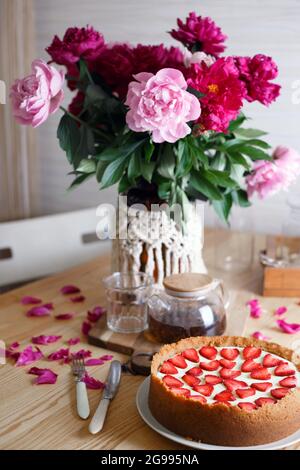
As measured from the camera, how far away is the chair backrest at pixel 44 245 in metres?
1.73

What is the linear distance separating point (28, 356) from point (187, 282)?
0.33m

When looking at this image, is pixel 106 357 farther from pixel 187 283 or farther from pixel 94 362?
pixel 187 283

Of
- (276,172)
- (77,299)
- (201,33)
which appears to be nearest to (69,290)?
(77,299)

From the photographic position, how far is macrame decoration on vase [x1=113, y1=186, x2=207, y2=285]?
4.05 feet

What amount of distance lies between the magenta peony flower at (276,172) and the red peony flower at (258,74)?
9.2 inches

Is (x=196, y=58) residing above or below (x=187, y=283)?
above

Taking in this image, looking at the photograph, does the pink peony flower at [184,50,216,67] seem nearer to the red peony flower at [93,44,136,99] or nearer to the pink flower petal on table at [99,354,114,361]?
the red peony flower at [93,44,136,99]

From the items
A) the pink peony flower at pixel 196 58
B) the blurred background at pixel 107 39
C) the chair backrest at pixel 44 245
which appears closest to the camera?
the pink peony flower at pixel 196 58

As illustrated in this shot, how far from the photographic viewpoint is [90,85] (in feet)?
4.03

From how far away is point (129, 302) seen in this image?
4.04 ft

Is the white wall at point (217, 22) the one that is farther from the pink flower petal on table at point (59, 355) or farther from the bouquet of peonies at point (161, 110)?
the pink flower petal on table at point (59, 355)

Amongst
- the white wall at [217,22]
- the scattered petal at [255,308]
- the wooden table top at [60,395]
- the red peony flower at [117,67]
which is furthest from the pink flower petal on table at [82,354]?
the white wall at [217,22]

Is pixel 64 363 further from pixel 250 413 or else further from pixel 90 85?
pixel 90 85
